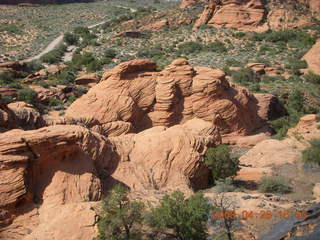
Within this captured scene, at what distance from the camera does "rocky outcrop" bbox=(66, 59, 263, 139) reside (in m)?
20.6

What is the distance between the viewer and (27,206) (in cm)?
1111

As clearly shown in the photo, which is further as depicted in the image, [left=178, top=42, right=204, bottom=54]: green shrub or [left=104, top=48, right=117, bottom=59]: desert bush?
[left=178, top=42, right=204, bottom=54]: green shrub

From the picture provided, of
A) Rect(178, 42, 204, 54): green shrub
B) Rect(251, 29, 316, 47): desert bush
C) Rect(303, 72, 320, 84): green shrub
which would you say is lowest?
Rect(303, 72, 320, 84): green shrub

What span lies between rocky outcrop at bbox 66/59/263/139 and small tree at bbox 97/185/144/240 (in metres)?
9.58

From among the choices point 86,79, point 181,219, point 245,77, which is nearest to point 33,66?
point 86,79

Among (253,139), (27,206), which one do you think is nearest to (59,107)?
(253,139)

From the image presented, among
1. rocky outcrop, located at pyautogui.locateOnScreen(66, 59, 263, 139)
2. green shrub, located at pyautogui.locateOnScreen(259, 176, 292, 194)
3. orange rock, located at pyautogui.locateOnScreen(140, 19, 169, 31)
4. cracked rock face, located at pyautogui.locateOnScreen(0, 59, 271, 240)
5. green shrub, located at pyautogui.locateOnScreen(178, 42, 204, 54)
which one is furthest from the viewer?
orange rock, located at pyautogui.locateOnScreen(140, 19, 169, 31)

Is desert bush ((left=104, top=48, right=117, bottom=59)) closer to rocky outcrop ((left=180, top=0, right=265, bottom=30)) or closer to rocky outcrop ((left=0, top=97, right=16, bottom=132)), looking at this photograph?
rocky outcrop ((left=180, top=0, right=265, bottom=30))

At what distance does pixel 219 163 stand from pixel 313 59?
105 feet

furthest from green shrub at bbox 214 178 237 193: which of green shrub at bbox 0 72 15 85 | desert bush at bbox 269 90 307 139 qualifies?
green shrub at bbox 0 72 15 85

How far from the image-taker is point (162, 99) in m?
22.2

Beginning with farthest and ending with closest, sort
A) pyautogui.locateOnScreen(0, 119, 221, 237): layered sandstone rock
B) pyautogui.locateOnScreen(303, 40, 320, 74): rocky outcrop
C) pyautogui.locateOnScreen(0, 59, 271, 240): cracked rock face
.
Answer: pyautogui.locateOnScreen(303, 40, 320, 74): rocky outcrop < pyautogui.locateOnScreen(0, 59, 271, 240): cracked rock face < pyautogui.locateOnScreen(0, 119, 221, 237): layered sandstone rock
